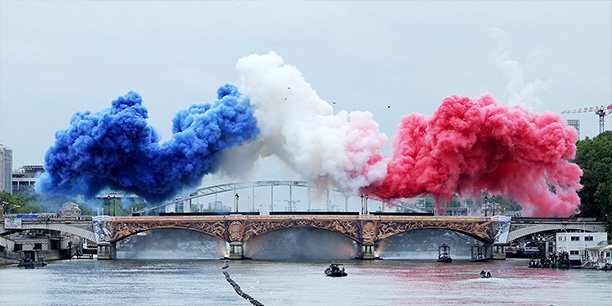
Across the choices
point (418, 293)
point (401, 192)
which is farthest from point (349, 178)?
point (418, 293)

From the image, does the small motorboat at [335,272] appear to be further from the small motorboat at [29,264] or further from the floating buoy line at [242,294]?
the small motorboat at [29,264]

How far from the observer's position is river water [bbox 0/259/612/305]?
126812mm

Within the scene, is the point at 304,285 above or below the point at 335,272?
below

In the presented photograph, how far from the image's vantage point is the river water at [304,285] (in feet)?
416

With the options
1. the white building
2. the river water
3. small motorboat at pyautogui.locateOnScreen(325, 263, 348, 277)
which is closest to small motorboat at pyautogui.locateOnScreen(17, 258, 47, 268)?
the river water

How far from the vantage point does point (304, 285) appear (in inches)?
5763

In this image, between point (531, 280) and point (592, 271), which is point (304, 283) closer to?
point (531, 280)

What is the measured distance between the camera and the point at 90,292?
138125mm

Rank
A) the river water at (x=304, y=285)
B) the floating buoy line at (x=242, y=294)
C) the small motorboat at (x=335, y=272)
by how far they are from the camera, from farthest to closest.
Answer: the small motorboat at (x=335, y=272), the river water at (x=304, y=285), the floating buoy line at (x=242, y=294)

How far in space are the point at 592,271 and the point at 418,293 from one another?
50.1 m

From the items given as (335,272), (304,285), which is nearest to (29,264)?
(335,272)

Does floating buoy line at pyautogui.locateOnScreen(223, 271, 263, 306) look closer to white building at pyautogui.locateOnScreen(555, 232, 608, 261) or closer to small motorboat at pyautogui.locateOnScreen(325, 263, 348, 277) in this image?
small motorboat at pyautogui.locateOnScreen(325, 263, 348, 277)

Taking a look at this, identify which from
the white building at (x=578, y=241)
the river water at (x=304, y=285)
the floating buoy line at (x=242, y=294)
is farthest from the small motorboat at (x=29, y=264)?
the white building at (x=578, y=241)

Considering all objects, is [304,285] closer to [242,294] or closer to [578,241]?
[242,294]
